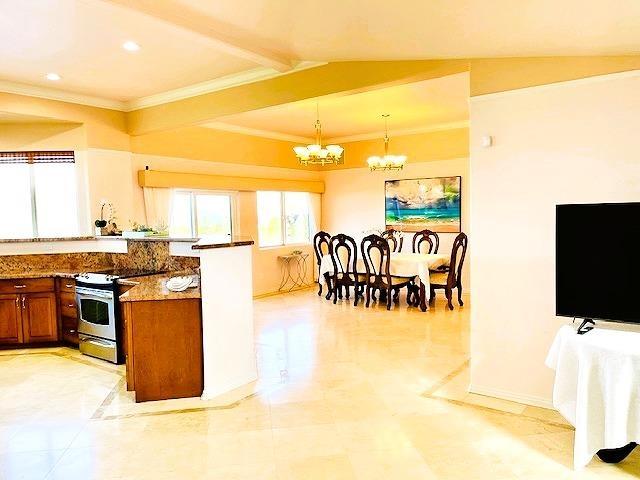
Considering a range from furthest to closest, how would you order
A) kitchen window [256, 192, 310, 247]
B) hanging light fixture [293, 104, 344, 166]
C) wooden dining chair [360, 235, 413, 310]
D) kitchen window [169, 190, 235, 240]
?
kitchen window [256, 192, 310, 247] → kitchen window [169, 190, 235, 240] → wooden dining chair [360, 235, 413, 310] → hanging light fixture [293, 104, 344, 166]

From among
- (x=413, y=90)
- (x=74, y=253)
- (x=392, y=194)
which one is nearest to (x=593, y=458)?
(x=413, y=90)

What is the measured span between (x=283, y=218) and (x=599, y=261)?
6.57 m

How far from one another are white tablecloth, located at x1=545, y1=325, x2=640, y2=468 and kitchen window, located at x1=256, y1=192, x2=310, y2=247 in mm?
6238

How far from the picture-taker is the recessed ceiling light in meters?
3.84

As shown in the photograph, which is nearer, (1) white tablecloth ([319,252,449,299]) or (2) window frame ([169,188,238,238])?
(1) white tablecloth ([319,252,449,299])

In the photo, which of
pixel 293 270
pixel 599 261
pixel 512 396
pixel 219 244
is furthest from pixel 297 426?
pixel 293 270

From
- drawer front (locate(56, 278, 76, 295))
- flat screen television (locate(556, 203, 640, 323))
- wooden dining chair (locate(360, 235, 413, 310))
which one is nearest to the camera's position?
flat screen television (locate(556, 203, 640, 323))

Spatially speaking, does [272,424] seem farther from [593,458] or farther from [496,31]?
[496,31]

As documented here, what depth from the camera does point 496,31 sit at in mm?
2697

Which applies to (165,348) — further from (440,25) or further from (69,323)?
(440,25)

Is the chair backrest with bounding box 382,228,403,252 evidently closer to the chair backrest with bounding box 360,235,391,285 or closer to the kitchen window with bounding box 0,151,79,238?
the chair backrest with bounding box 360,235,391,285

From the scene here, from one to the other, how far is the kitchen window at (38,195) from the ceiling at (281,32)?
130 cm

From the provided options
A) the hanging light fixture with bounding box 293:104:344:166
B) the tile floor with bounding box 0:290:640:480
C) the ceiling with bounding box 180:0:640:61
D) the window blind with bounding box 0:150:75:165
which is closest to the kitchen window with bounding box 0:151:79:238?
the window blind with bounding box 0:150:75:165

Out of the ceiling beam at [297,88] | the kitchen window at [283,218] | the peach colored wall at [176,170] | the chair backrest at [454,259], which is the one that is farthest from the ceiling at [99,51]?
the chair backrest at [454,259]
